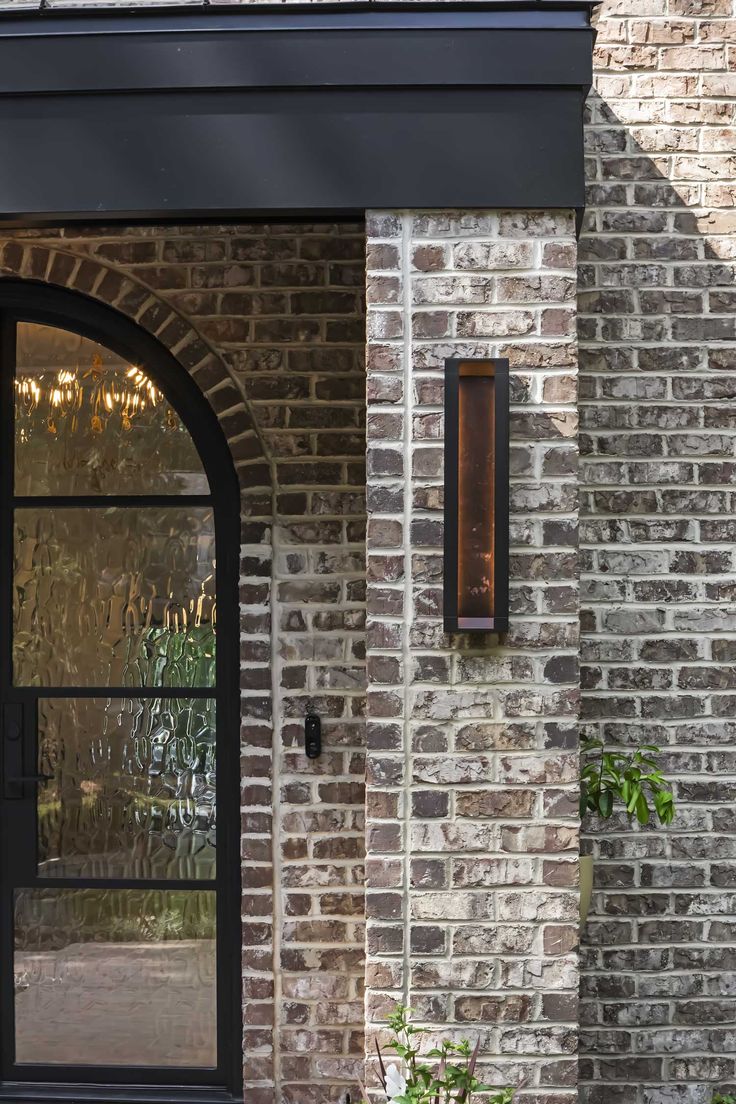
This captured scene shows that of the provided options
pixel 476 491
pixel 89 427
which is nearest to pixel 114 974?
pixel 89 427

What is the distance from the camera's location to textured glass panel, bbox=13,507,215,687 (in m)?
3.47

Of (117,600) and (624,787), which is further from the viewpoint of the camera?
(117,600)

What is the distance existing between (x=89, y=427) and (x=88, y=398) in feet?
0.32

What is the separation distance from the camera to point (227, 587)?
3.42 m

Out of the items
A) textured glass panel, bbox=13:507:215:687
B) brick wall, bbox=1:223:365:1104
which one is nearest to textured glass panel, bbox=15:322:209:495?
textured glass panel, bbox=13:507:215:687

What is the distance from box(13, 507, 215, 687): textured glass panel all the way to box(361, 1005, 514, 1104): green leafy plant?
53.2 inches

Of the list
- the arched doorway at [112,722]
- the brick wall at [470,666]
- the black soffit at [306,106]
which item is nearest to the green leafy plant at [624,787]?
the brick wall at [470,666]

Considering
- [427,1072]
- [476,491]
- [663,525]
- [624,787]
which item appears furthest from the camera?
[663,525]

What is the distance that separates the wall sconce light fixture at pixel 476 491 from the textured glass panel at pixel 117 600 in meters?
1.21

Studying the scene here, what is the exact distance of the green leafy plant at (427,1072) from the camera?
2.32 meters

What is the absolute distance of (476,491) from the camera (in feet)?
8.19

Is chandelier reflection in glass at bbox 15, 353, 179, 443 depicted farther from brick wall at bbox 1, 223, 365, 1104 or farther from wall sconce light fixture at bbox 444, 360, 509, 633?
wall sconce light fixture at bbox 444, 360, 509, 633

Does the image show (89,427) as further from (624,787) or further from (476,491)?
(624,787)

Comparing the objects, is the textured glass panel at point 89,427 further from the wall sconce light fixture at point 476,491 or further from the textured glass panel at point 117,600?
the wall sconce light fixture at point 476,491
